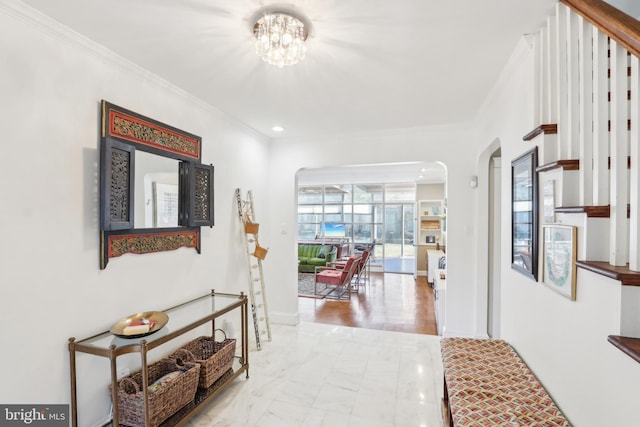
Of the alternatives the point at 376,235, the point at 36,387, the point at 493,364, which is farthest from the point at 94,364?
the point at 376,235

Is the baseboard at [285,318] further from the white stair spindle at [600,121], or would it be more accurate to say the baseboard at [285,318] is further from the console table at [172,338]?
the white stair spindle at [600,121]

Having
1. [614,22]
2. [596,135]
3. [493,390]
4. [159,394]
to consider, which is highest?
[614,22]

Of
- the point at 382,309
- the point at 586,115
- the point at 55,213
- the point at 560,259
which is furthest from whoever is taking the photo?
the point at 382,309

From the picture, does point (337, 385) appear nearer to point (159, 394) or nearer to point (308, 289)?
point (159, 394)

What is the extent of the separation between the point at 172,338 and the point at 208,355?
0.81 meters

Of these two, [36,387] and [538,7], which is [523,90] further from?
[36,387]

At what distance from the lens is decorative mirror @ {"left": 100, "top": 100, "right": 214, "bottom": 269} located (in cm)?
198

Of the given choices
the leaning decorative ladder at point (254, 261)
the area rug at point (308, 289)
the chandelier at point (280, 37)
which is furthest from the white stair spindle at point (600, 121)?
the area rug at point (308, 289)

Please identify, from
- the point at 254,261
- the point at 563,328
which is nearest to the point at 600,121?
the point at 563,328

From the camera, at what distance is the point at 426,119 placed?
11.2 feet

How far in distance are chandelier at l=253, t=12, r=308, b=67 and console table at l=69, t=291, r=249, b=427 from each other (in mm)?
1823

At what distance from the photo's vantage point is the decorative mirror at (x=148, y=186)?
198 centimetres

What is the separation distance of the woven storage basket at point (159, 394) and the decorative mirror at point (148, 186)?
82 centimetres

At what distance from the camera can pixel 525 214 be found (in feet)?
6.22
